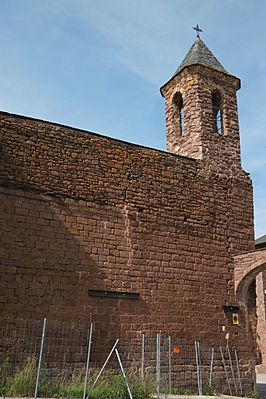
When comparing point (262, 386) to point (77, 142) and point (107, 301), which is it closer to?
point (107, 301)

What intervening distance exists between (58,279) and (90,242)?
1133 mm

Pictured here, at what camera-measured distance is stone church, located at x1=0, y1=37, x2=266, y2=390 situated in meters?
10.5

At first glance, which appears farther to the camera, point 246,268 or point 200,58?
point 200,58

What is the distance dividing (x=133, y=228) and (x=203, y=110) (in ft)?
15.2

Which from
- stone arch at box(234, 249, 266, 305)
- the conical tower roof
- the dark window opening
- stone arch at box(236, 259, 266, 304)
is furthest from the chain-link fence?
the conical tower roof

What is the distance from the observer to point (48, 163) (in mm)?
11172

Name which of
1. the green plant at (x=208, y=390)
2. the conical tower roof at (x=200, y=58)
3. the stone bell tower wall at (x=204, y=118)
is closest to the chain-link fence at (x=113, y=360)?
the green plant at (x=208, y=390)

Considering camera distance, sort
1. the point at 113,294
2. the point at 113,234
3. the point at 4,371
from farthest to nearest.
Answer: the point at 113,234
the point at 113,294
the point at 4,371

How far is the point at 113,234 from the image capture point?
11609 mm

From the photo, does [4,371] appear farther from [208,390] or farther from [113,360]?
[208,390]

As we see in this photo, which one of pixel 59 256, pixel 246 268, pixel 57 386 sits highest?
pixel 246 268

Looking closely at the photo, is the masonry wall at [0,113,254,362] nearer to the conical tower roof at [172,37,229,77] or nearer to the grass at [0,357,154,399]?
the grass at [0,357,154,399]

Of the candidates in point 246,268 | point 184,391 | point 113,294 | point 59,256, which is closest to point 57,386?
point 113,294

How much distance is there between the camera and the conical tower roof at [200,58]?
1510cm
